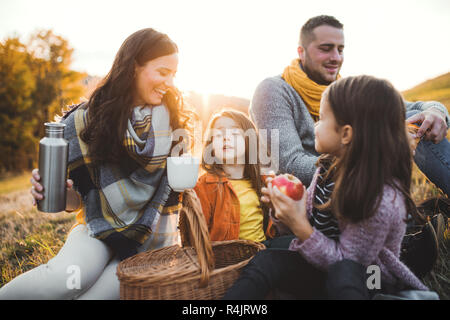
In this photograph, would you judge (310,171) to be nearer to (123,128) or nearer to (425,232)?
(425,232)

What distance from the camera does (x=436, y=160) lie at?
8.29ft

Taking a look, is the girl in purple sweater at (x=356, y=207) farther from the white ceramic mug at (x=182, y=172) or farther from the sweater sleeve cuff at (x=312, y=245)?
the white ceramic mug at (x=182, y=172)

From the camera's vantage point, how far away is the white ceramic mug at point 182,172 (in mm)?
1885

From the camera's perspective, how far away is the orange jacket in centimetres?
235

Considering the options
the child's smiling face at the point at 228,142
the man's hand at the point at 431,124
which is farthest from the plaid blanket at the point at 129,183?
the man's hand at the point at 431,124

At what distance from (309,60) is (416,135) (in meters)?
1.15

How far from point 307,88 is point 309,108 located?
7.0 inches

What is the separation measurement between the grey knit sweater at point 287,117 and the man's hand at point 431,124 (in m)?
→ 0.28

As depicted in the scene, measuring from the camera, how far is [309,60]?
302cm

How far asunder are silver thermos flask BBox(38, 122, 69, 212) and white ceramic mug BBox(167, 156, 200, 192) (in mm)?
624

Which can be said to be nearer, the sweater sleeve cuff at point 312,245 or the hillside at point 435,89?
the sweater sleeve cuff at point 312,245

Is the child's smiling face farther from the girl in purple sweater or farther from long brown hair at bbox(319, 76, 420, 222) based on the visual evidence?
long brown hair at bbox(319, 76, 420, 222)

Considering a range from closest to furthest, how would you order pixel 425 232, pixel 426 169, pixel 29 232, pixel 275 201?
pixel 275 201 < pixel 425 232 < pixel 426 169 < pixel 29 232

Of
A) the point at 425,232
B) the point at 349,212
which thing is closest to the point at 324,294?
the point at 349,212
